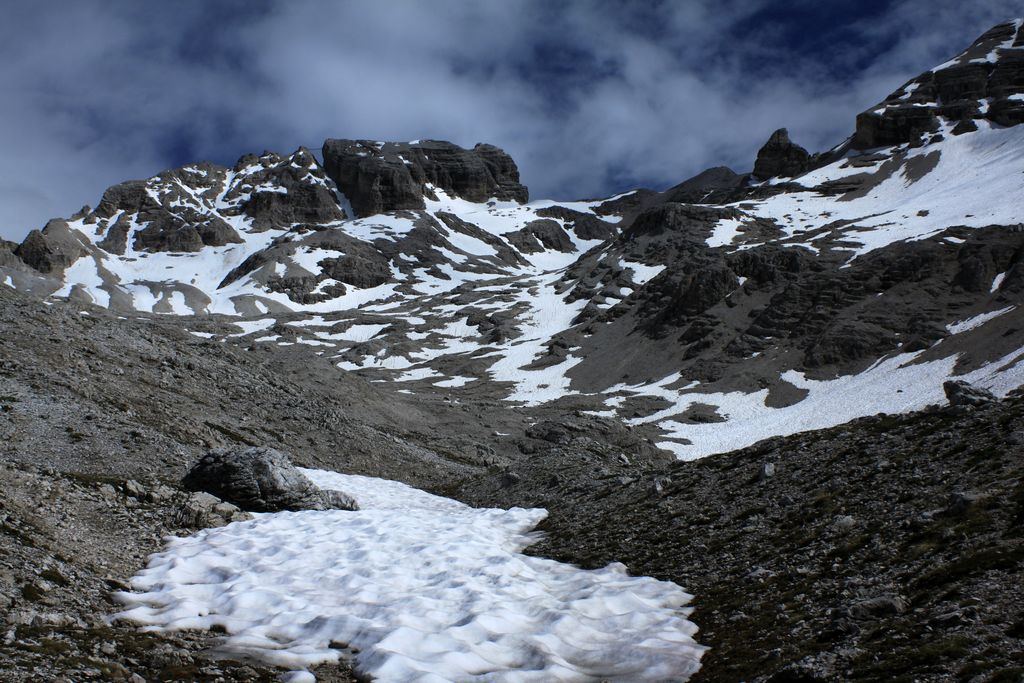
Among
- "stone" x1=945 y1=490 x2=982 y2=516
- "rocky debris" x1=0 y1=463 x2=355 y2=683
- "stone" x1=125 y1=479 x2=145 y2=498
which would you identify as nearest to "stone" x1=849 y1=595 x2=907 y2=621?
"stone" x1=945 y1=490 x2=982 y2=516

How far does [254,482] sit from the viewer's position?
2530 cm

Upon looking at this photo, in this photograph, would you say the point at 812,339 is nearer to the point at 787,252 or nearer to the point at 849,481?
the point at 787,252

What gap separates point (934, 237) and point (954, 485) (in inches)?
5612

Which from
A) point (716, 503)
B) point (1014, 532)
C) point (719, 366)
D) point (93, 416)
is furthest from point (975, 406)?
point (719, 366)

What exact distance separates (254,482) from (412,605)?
11982 mm

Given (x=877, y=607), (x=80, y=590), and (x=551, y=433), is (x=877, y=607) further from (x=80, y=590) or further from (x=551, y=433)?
(x=551, y=433)

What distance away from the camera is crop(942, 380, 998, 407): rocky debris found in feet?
86.5

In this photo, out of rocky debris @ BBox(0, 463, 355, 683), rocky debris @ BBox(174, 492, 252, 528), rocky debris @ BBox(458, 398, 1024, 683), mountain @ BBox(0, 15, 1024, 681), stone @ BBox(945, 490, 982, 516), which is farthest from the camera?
rocky debris @ BBox(174, 492, 252, 528)

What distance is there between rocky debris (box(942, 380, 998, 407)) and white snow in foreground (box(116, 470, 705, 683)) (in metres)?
16.9

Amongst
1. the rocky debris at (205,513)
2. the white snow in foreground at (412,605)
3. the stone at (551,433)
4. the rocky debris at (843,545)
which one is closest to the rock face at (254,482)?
the rocky debris at (205,513)

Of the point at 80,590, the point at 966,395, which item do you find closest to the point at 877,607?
the point at 80,590

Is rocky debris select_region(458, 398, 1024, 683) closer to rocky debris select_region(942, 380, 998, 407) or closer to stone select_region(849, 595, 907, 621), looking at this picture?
stone select_region(849, 595, 907, 621)

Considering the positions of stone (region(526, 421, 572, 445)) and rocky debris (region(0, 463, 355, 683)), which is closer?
Result: rocky debris (region(0, 463, 355, 683))

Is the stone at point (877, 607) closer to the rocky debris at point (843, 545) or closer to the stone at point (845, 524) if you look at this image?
the rocky debris at point (843, 545)
